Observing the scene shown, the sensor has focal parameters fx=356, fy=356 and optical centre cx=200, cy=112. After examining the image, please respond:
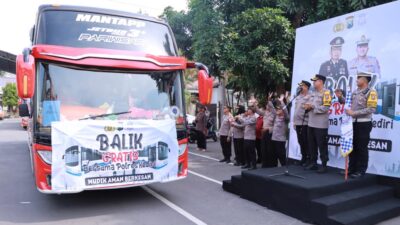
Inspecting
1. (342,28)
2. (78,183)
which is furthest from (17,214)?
(342,28)

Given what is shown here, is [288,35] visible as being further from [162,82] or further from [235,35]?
[162,82]

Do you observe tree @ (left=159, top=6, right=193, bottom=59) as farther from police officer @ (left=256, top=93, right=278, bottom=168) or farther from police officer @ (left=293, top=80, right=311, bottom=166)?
police officer @ (left=293, top=80, right=311, bottom=166)

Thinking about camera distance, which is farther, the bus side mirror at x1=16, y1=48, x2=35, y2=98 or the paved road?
the paved road

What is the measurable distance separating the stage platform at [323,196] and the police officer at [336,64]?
198 cm

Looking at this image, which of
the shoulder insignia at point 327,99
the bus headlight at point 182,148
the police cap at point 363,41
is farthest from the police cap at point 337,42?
the bus headlight at point 182,148

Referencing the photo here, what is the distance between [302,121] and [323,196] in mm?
2266

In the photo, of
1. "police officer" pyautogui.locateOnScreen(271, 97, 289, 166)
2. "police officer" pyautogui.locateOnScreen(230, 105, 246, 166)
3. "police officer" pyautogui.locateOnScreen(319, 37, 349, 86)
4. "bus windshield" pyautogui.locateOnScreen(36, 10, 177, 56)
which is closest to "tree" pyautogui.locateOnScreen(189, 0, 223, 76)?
"police officer" pyautogui.locateOnScreen(230, 105, 246, 166)

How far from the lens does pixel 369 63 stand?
6.46 meters

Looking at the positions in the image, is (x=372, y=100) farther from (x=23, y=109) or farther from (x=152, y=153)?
(x=23, y=109)

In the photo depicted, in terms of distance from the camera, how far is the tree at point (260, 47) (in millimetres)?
10797

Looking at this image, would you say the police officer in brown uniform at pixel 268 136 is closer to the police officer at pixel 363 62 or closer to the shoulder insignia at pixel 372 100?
the police officer at pixel 363 62

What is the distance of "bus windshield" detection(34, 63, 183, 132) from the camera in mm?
5355

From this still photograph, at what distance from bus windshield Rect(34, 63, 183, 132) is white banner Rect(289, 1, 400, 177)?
323 cm

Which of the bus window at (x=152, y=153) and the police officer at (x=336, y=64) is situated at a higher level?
the police officer at (x=336, y=64)
